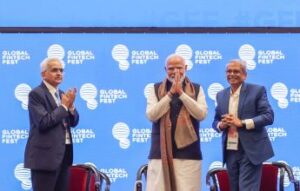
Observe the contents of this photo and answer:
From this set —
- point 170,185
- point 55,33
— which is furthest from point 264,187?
point 55,33

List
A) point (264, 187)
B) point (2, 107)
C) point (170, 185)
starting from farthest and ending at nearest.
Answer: point (2, 107) < point (264, 187) < point (170, 185)

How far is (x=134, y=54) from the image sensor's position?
22.4ft

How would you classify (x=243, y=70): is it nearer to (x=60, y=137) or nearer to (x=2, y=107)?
(x=60, y=137)

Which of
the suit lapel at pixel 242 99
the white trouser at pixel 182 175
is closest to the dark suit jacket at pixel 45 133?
the white trouser at pixel 182 175

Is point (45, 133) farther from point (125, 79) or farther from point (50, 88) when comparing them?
point (125, 79)

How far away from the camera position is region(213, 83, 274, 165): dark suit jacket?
17.4 feet

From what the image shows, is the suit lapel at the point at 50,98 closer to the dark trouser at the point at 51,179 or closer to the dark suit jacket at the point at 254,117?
the dark trouser at the point at 51,179

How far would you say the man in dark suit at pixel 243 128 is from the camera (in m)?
5.30

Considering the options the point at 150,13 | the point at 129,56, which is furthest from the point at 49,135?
the point at 150,13

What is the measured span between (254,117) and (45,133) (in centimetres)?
176

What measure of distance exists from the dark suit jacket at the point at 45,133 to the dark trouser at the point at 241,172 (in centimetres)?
143

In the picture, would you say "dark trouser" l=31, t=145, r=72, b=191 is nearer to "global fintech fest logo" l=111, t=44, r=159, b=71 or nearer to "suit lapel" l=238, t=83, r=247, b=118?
"suit lapel" l=238, t=83, r=247, b=118

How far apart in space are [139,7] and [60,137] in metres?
2.12

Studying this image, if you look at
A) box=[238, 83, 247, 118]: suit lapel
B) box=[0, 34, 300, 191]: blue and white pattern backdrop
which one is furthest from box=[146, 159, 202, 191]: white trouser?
box=[0, 34, 300, 191]: blue and white pattern backdrop
